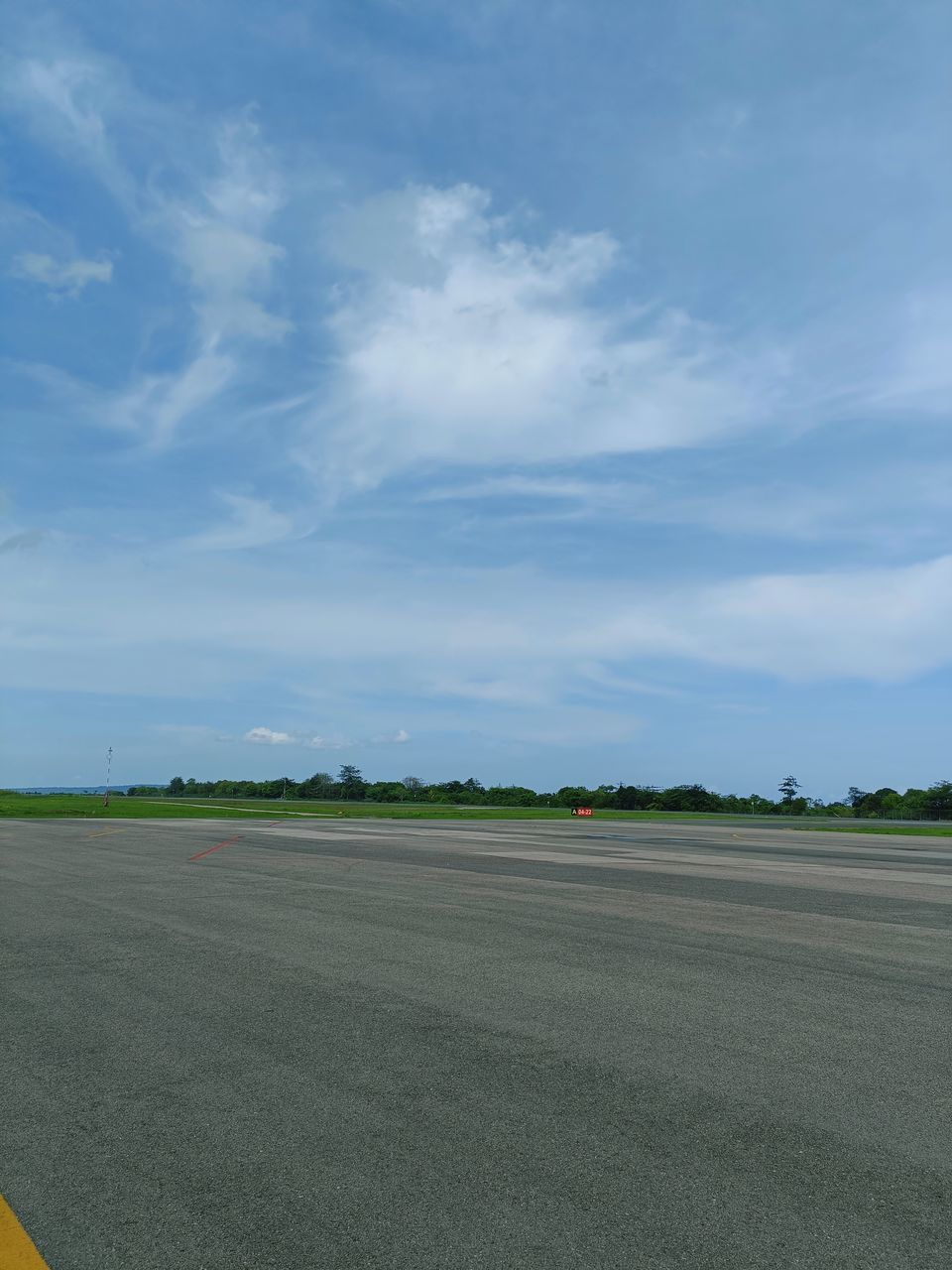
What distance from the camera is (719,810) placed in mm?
119062

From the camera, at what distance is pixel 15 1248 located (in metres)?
3.25

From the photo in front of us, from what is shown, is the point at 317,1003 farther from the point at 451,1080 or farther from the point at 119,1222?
the point at 119,1222

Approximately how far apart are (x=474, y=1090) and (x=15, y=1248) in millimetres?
2439

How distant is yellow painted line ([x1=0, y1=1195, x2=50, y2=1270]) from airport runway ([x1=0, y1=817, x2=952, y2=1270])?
5 cm

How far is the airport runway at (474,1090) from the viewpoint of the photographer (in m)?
3.35

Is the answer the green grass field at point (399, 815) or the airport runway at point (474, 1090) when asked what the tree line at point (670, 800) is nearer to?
the green grass field at point (399, 815)

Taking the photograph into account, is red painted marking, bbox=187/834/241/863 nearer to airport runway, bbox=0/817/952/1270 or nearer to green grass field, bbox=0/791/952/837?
airport runway, bbox=0/817/952/1270

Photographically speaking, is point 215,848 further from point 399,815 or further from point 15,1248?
point 399,815

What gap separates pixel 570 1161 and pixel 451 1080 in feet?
4.04

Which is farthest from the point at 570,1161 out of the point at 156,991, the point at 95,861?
the point at 95,861

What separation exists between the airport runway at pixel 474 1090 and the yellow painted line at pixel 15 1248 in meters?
0.05

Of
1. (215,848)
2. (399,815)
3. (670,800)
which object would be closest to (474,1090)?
(215,848)

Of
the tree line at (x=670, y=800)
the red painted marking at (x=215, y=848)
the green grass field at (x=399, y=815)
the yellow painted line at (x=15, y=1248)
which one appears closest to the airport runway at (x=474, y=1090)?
the yellow painted line at (x=15, y=1248)

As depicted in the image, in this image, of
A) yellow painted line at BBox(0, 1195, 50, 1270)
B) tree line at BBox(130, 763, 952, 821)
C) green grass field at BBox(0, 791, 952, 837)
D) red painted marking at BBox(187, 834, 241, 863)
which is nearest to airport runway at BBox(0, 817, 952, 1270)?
yellow painted line at BBox(0, 1195, 50, 1270)
